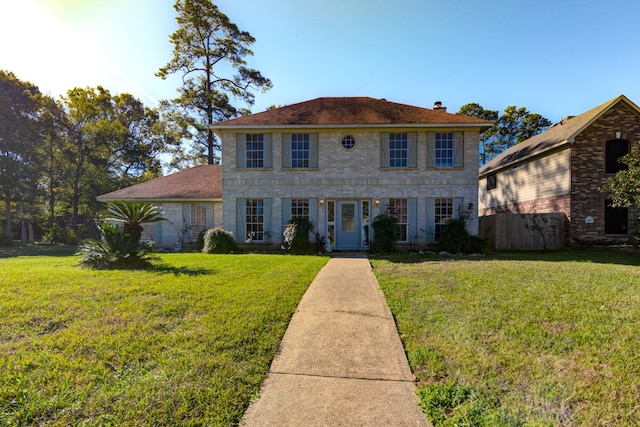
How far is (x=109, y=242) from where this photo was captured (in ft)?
27.1

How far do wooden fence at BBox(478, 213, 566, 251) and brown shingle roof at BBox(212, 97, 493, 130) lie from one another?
186 inches

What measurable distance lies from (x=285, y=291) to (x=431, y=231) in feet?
30.6

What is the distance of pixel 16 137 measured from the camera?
22047 millimetres

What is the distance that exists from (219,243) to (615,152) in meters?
18.7

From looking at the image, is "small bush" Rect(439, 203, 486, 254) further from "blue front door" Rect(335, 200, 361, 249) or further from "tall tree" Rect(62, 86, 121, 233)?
"tall tree" Rect(62, 86, 121, 233)

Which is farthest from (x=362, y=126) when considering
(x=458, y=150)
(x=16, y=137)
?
(x=16, y=137)

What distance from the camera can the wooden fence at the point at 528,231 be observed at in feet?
45.4

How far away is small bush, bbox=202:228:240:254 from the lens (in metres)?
12.3

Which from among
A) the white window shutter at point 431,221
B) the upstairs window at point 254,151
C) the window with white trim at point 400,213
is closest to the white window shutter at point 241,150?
the upstairs window at point 254,151

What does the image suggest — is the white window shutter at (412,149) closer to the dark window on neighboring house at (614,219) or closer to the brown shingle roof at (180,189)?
the dark window on neighboring house at (614,219)

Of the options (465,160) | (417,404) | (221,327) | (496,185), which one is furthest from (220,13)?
(417,404)

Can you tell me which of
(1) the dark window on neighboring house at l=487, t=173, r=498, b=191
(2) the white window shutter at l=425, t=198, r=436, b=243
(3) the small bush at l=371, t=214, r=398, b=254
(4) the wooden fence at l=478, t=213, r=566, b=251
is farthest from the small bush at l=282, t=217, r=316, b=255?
(1) the dark window on neighboring house at l=487, t=173, r=498, b=191

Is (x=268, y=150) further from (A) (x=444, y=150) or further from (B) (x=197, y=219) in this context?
(A) (x=444, y=150)

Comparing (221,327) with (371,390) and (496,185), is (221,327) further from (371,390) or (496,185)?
(496,185)
